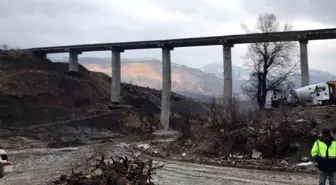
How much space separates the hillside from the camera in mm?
45844

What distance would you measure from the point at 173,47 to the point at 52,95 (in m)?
15.9

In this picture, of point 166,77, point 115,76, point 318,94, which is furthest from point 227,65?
point 318,94

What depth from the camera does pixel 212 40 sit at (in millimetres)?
47625

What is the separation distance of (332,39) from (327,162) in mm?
34749

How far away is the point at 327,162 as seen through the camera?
31.8 ft

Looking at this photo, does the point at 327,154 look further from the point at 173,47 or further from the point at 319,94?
the point at 173,47

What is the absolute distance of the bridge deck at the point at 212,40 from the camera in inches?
1630

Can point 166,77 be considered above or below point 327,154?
above

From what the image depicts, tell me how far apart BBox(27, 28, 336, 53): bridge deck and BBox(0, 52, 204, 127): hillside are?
450cm

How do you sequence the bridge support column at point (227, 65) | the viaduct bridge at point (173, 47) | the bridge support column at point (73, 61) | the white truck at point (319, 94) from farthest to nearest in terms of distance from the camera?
the bridge support column at point (73, 61) → the bridge support column at point (227, 65) → the viaduct bridge at point (173, 47) → the white truck at point (319, 94)

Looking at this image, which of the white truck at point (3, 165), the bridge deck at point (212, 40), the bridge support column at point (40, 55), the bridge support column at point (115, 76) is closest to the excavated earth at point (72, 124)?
the bridge support column at point (115, 76)

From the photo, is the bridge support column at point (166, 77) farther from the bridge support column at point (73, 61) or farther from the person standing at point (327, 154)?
the person standing at point (327, 154)

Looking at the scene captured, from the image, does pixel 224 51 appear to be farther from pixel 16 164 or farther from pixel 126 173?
pixel 126 173

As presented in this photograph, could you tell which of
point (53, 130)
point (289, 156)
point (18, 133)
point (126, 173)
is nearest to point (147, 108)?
point (53, 130)
